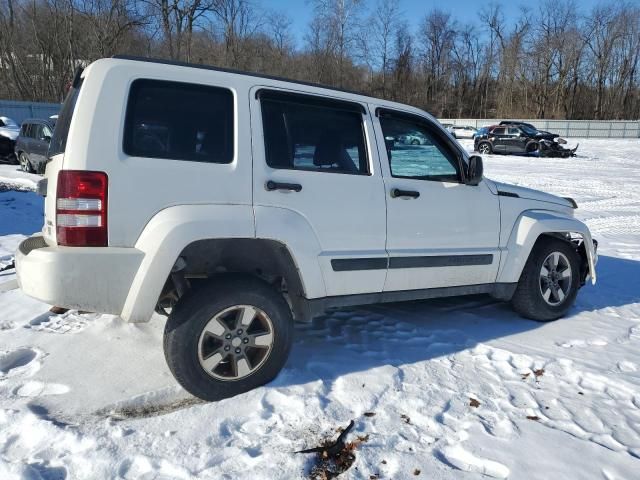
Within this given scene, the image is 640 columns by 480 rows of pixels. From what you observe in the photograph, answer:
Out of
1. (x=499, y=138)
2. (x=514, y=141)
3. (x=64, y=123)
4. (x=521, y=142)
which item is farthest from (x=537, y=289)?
(x=499, y=138)

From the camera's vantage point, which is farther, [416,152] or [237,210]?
[416,152]

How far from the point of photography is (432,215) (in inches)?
151

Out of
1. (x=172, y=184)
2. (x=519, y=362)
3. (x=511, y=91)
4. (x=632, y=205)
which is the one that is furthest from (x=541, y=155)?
(x=511, y=91)

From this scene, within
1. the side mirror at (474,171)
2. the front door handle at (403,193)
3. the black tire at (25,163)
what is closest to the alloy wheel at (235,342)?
the front door handle at (403,193)

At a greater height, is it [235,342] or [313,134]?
[313,134]

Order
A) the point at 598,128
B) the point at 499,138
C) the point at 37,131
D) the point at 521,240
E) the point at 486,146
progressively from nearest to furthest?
the point at 521,240 → the point at 37,131 → the point at 499,138 → the point at 486,146 → the point at 598,128

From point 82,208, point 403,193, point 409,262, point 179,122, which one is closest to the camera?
point 82,208

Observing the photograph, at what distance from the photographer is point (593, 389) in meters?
3.39

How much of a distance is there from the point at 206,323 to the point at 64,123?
1.52m

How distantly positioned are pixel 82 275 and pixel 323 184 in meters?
1.55

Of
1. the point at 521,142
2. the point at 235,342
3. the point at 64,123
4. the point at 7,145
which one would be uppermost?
the point at 521,142

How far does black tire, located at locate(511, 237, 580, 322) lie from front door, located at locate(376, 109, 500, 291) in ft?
1.55

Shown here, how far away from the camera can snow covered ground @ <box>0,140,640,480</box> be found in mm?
2561

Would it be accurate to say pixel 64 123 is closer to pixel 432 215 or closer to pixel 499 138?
pixel 432 215
